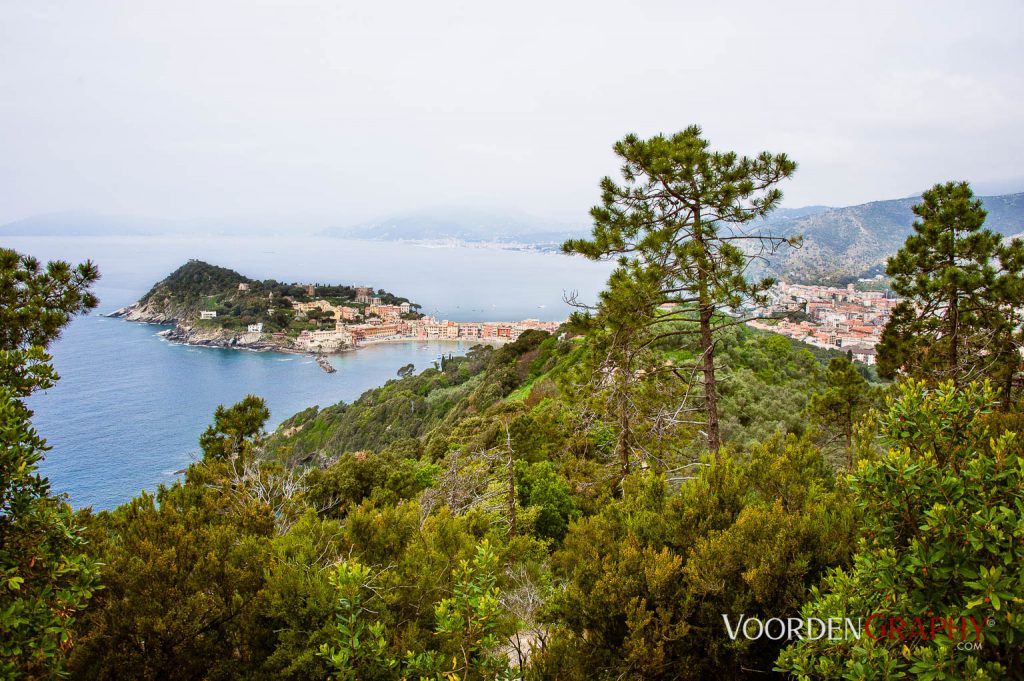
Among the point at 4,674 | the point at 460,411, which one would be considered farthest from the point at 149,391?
the point at 4,674

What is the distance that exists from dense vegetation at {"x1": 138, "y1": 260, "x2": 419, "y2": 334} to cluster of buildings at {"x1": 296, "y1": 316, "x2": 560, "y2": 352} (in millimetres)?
4232

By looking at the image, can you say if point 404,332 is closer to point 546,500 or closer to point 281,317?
point 281,317

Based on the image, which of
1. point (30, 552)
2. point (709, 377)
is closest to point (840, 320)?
point (709, 377)

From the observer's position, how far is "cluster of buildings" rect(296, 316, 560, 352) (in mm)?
57938

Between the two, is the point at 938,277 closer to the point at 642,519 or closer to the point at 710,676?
the point at 642,519

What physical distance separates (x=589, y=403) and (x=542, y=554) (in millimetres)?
2361

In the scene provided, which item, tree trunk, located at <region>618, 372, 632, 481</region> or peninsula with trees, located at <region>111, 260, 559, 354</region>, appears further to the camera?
peninsula with trees, located at <region>111, 260, 559, 354</region>

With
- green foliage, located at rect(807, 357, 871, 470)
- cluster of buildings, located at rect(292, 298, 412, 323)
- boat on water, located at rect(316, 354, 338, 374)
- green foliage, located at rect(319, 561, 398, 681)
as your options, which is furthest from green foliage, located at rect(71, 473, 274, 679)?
cluster of buildings, located at rect(292, 298, 412, 323)

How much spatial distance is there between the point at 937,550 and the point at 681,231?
434 cm

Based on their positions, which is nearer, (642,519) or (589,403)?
(642,519)

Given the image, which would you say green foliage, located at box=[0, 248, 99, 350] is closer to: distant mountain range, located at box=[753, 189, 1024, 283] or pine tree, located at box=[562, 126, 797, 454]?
pine tree, located at box=[562, 126, 797, 454]

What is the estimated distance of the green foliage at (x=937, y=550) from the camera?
1608 mm

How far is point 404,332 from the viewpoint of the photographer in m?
66.5

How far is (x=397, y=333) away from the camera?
2598 inches
